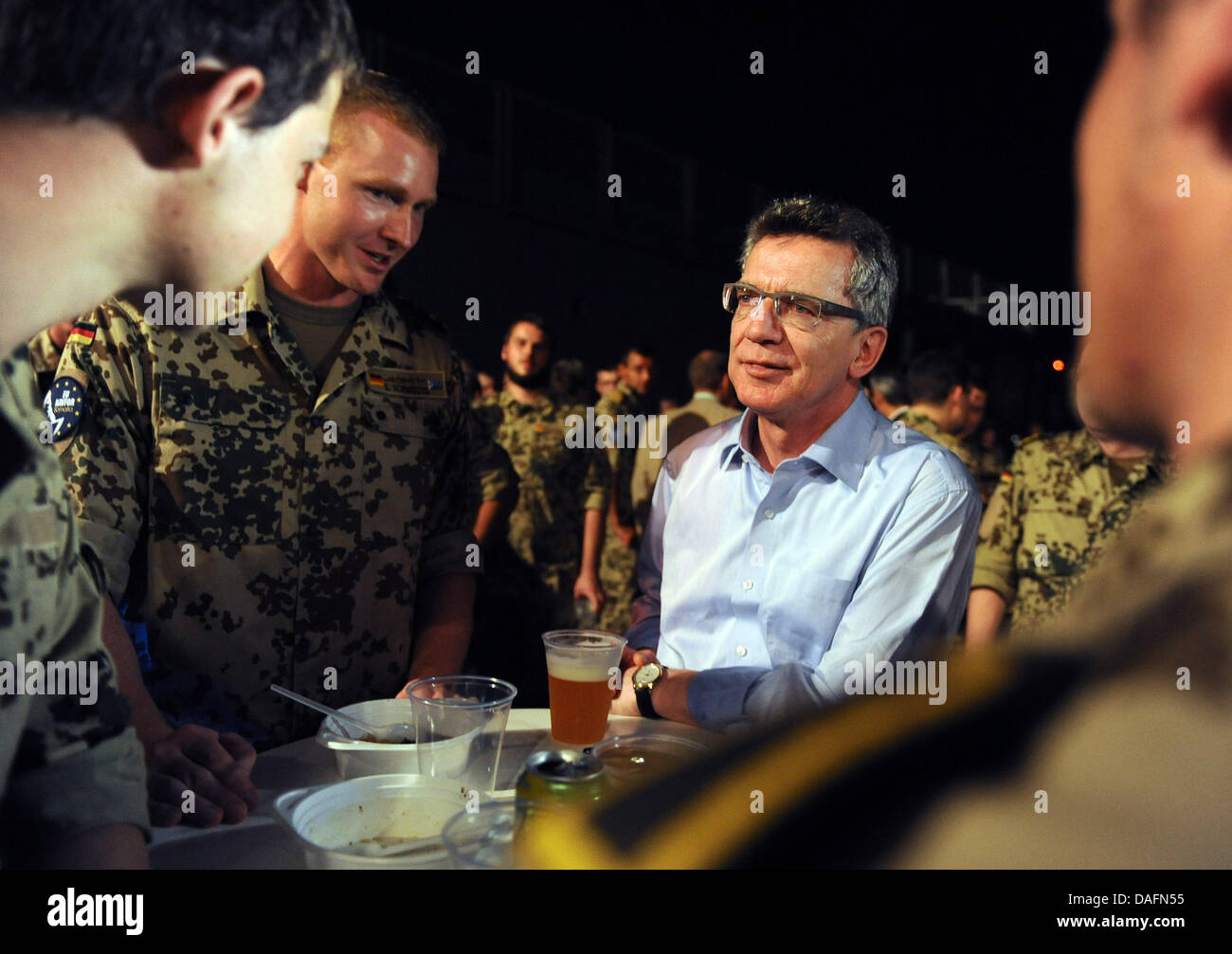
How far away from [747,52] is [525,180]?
23.4 feet

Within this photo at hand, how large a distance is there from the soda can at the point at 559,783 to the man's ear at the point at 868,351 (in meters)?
1.46

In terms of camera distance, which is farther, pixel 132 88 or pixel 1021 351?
pixel 1021 351

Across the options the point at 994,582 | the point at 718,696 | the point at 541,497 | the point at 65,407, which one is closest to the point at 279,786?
the point at 718,696

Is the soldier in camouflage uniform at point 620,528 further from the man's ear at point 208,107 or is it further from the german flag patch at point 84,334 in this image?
the man's ear at point 208,107

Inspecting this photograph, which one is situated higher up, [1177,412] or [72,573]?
[1177,412]

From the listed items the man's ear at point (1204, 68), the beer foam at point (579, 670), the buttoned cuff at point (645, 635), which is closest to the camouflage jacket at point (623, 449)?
the buttoned cuff at point (645, 635)

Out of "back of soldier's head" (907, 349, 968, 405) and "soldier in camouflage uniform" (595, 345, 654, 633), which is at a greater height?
"back of soldier's head" (907, 349, 968, 405)

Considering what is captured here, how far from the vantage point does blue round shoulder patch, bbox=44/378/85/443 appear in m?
1.54

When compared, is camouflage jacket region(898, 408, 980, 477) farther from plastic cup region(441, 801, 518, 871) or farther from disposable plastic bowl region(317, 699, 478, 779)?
plastic cup region(441, 801, 518, 871)

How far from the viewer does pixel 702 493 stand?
2143 millimetres

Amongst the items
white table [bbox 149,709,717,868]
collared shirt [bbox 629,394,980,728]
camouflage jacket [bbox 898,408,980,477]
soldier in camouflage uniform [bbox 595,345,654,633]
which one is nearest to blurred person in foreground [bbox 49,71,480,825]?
white table [bbox 149,709,717,868]

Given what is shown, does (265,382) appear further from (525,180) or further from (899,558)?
(525,180)

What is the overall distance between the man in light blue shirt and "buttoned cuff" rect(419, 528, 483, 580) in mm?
498

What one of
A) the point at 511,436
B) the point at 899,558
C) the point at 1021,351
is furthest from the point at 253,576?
the point at 1021,351
